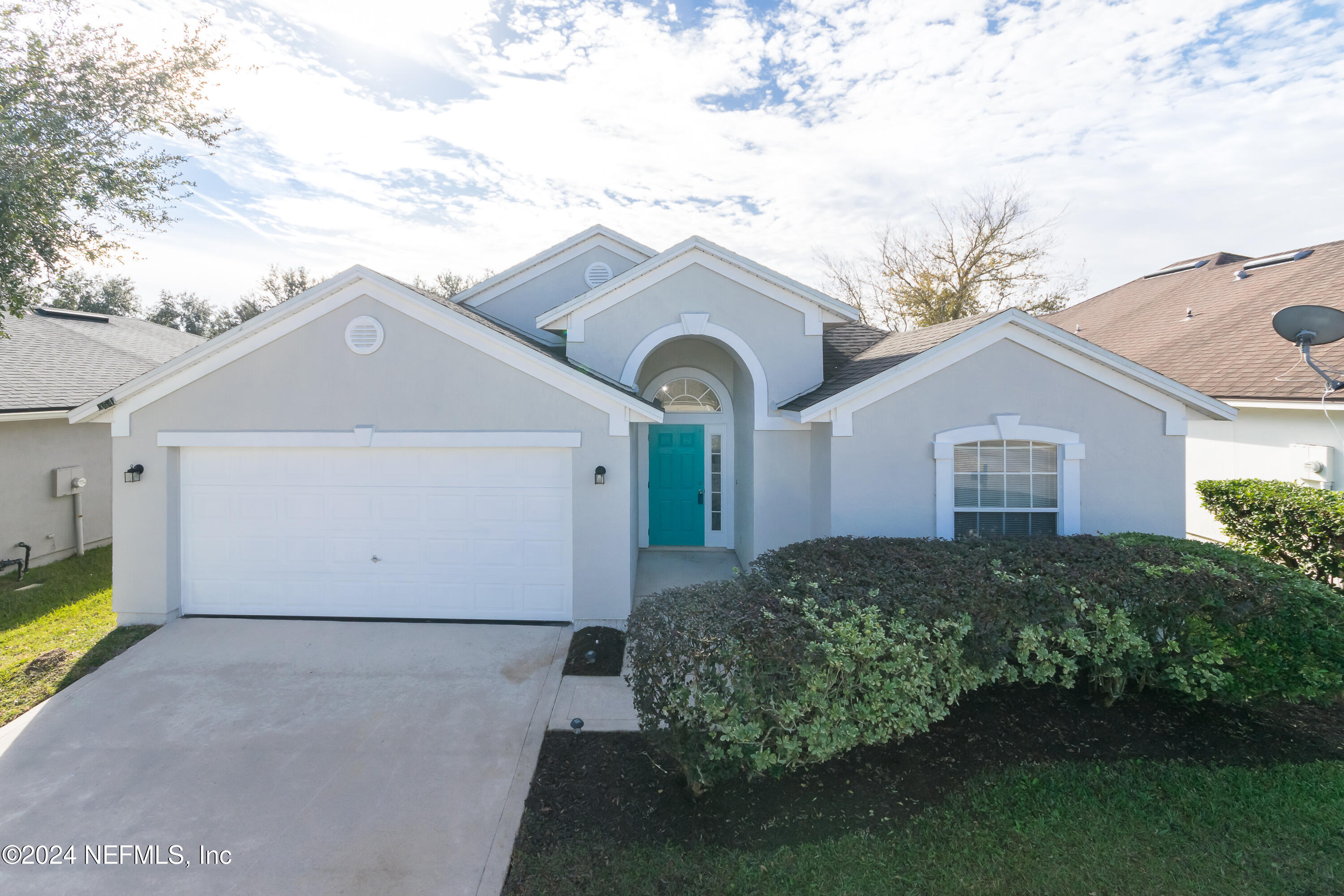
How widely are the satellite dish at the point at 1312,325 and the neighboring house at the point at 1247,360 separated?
194 centimetres

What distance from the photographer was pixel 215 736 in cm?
538

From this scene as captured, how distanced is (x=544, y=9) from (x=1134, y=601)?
10.1 m

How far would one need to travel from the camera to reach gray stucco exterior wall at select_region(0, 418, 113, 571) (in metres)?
10.1

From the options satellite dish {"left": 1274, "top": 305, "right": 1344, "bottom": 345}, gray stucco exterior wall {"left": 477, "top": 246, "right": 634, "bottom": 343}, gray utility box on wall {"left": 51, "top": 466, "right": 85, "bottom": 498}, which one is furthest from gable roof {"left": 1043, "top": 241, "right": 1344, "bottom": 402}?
gray utility box on wall {"left": 51, "top": 466, "right": 85, "bottom": 498}

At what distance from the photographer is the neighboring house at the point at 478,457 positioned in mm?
7367

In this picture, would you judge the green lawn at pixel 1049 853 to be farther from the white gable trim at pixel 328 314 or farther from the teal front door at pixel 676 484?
the teal front door at pixel 676 484

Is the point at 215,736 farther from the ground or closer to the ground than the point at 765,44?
closer to the ground

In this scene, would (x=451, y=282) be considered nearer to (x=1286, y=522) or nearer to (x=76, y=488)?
(x=76, y=488)

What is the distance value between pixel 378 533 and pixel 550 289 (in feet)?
19.9

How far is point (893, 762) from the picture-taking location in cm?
480

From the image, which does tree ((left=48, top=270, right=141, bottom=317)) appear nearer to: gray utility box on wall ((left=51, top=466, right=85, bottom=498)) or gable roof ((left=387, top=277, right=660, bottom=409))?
gray utility box on wall ((left=51, top=466, right=85, bottom=498))

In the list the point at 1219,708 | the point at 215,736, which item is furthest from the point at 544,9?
the point at 1219,708

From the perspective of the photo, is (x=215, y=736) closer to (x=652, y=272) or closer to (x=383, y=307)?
(x=383, y=307)

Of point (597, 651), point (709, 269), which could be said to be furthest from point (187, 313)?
point (597, 651)
